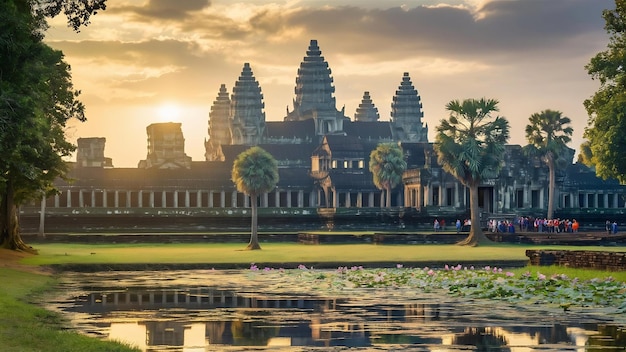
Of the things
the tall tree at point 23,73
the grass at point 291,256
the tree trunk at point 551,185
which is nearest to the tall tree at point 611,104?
the grass at point 291,256

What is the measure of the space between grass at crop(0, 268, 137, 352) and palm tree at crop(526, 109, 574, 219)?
73.4 m

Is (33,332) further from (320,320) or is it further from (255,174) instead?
(255,174)

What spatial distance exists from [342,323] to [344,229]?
68.9 metres

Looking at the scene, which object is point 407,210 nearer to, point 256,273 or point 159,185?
point 159,185

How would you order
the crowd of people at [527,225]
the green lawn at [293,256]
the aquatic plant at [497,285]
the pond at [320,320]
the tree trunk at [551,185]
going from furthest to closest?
the tree trunk at [551,185], the crowd of people at [527,225], the green lawn at [293,256], the aquatic plant at [497,285], the pond at [320,320]

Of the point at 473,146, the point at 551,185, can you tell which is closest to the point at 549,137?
the point at 551,185

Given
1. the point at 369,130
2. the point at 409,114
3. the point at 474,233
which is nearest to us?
the point at 474,233

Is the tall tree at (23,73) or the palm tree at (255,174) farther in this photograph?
the palm tree at (255,174)

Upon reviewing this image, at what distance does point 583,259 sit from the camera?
37.1 metres

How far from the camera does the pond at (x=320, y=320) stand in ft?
65.3

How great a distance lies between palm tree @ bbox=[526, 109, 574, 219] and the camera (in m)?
99.9

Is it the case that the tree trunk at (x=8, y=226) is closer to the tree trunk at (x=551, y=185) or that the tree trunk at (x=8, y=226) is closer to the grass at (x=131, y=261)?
the grass at (x=131, y=261)

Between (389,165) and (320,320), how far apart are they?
9312cm

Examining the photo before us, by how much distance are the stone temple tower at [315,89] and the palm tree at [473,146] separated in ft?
389
